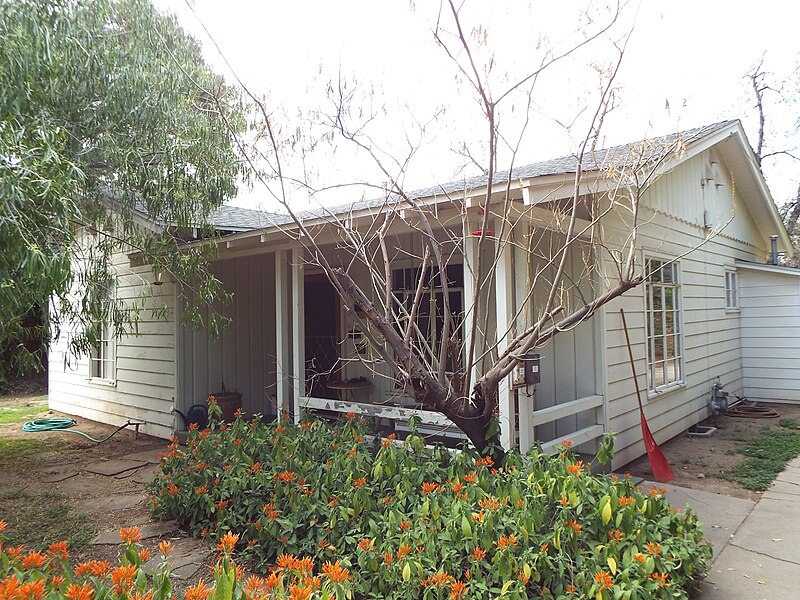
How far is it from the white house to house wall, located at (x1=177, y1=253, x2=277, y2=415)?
0.02m

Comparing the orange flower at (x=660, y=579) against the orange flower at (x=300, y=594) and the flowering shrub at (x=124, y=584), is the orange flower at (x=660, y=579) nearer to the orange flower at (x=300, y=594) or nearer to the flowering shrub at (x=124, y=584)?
the flowering shrub at (x=124, y=584)

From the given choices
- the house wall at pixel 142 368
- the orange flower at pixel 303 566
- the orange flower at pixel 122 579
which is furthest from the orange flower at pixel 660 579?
the house wall at pixel 142 368

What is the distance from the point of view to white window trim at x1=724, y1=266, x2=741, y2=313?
9.18m

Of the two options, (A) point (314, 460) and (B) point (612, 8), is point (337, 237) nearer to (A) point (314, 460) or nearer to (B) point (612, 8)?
(A) point (314, 460)

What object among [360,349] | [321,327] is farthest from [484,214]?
[321,327]

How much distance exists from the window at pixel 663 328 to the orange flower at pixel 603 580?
163 inches

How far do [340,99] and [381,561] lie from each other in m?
3.02

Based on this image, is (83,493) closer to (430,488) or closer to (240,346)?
(240,346)

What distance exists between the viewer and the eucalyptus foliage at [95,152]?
3.58m

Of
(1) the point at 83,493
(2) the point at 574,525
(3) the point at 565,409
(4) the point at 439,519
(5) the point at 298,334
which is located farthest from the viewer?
(5) the point at 298,334

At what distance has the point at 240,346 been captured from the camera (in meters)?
8.27

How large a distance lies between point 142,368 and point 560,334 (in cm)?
612

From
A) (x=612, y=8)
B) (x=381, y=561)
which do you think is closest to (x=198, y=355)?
(x=381, y=561)

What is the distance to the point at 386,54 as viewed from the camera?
12.6ft
